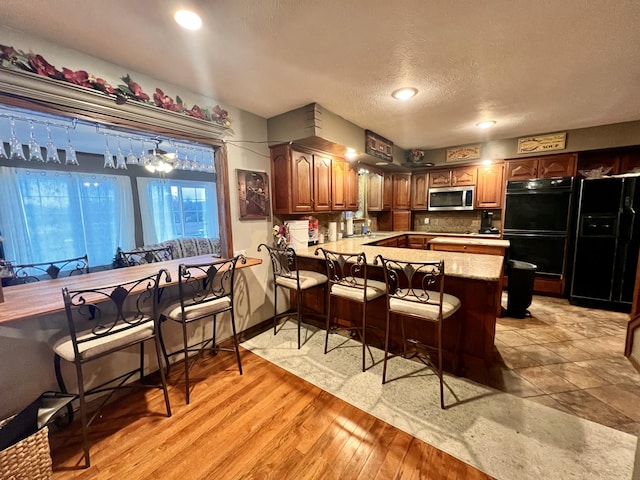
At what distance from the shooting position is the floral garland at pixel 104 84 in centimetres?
148

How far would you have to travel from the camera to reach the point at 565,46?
1.75 meters

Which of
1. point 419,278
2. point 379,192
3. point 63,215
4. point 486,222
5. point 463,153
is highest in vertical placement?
point 463,153

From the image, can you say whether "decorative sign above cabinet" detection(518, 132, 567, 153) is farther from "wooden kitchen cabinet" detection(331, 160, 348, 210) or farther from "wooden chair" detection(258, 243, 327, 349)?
"wooden chair" detection(258, 243, 327, 349)

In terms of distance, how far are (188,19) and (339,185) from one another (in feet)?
8.31

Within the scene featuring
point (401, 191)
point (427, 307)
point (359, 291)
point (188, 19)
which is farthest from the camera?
Result: point (401, 191)

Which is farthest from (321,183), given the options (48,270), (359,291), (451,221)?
(451,221)

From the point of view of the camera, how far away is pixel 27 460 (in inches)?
47.8

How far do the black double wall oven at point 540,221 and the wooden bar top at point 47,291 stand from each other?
4.74m

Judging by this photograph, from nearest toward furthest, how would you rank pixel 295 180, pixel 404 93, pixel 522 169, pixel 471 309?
pixel 471 309 < pixel 404 93 < pixel 295 180 < pixel 522 169

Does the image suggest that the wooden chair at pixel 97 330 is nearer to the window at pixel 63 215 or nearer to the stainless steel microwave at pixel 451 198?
the window at pixel 63 215

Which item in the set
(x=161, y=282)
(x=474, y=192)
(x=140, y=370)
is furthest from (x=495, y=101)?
(x=140, y=370)

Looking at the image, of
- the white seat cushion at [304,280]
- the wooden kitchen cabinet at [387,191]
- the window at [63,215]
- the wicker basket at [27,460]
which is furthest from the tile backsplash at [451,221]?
the window at [63,215]

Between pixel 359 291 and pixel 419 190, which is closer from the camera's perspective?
pixel 359 291

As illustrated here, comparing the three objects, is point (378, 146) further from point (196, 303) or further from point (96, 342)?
point (96, 342)
